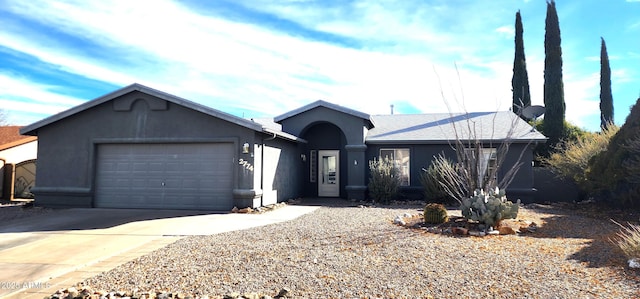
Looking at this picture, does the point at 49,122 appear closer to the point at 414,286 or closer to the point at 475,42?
the point at 414,286

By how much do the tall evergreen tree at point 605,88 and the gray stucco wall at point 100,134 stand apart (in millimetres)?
25838

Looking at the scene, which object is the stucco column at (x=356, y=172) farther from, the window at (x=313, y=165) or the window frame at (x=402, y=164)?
the window at (x=313, y=165)

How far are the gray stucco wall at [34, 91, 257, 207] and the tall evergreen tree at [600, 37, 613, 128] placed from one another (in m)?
25.8

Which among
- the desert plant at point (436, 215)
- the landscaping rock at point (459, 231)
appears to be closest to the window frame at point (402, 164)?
the desert plant at point (436, 215)

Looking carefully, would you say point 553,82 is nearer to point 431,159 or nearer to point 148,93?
point 431,159

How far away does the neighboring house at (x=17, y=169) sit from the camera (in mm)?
15664

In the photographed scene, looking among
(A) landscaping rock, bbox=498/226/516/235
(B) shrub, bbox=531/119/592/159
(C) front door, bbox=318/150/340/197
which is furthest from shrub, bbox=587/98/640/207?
(C) front door, bbox=318/150/340/197

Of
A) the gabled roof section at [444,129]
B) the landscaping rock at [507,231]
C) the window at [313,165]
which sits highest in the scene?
the gabled roof section at [444,129]

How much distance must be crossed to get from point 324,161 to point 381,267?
11.8m

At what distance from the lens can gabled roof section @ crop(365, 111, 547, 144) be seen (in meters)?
14.9

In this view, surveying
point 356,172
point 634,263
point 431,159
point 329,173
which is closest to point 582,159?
point 431,159

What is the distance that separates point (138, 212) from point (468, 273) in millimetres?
9730

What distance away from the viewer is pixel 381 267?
516 centimetres

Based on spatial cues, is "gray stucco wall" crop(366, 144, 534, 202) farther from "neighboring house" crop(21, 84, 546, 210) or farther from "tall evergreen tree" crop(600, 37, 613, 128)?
"tall evergreen tree" crop(600, 37, 613, 128)
